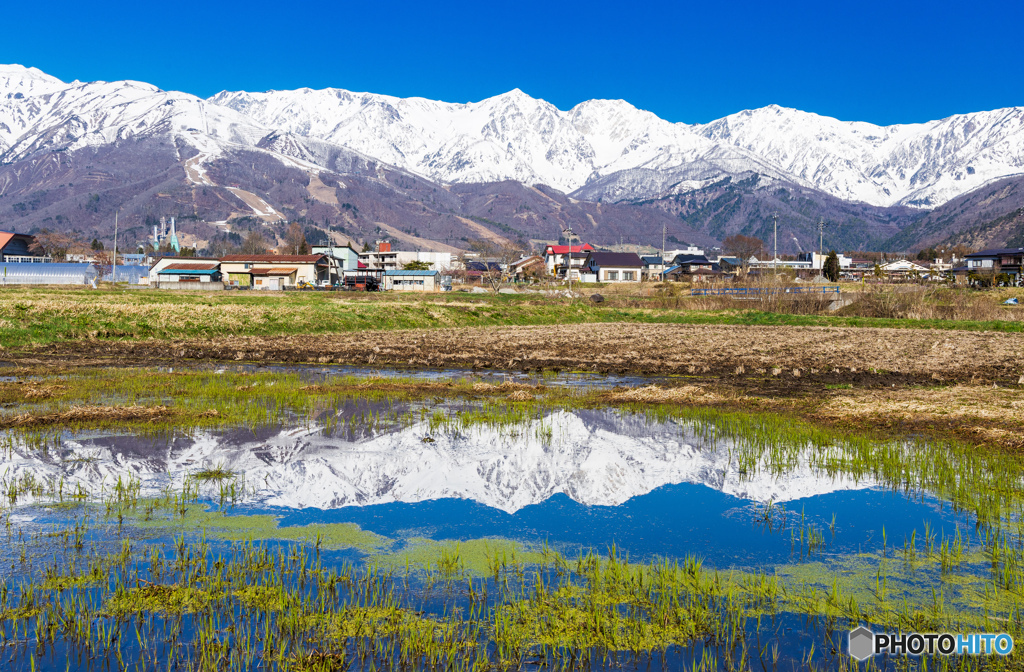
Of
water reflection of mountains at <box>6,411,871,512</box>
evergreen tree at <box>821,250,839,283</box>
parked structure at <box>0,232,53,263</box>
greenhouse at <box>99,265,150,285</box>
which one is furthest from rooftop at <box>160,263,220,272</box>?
evergreen tree at <box>821,250,839,283</box>

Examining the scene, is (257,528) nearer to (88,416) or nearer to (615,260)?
(88,416)

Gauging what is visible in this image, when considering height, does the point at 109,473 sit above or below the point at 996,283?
below

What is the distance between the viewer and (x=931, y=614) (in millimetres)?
7266

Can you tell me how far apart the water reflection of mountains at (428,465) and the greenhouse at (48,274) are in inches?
3404

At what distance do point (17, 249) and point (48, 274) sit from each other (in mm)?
22262

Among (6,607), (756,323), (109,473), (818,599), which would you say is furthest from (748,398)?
(756,323)

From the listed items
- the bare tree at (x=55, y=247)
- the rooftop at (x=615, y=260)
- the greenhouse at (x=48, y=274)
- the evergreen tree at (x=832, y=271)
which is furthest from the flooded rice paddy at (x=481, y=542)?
the rooftop at (x=615, y=260)

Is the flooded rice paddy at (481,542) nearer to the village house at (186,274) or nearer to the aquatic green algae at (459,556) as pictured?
the aquatic green algae at (459,556)

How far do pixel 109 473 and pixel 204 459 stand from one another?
1.54m

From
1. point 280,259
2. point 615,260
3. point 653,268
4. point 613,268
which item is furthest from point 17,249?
point 653,268

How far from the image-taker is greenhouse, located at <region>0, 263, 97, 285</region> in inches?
3467

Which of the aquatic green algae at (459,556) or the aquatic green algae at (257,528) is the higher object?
the aquatic green algae at (257,528)

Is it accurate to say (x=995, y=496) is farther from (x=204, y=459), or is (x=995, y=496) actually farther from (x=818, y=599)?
(x=204, y=459)

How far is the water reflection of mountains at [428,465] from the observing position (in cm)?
1158
